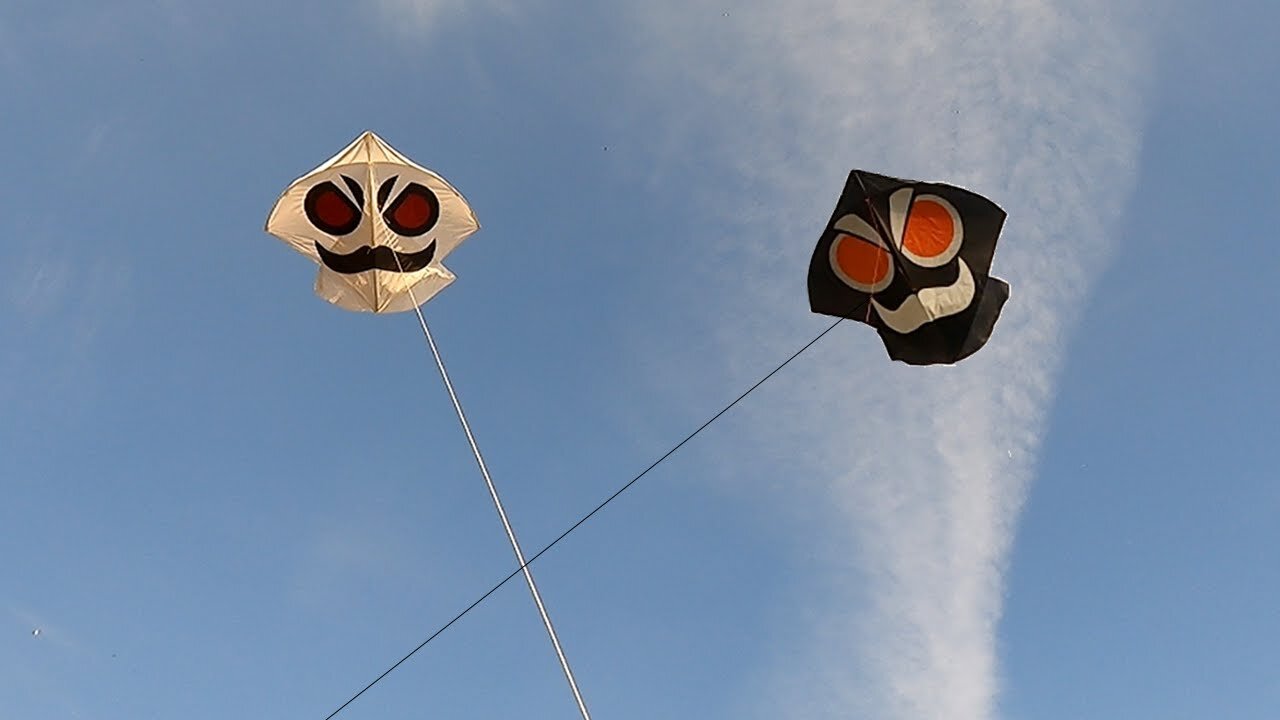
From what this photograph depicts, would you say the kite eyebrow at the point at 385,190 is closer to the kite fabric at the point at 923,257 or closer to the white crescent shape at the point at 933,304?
the kite fabric at the point at 923,257

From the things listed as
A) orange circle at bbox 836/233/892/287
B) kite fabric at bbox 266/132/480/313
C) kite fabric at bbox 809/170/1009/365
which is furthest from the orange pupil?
orange circle at bbox 836/233/892/287

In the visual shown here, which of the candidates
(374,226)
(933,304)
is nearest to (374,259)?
(374,226)

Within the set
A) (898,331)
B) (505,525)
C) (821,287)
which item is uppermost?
(821,287)

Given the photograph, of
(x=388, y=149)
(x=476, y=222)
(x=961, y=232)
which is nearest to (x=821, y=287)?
(x=961, y=232)

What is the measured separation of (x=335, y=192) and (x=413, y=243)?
112cm

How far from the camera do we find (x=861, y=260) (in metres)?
11.7

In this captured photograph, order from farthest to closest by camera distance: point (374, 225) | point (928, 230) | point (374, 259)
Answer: point (374, 259) → point (374, 225) → point (928, 230)

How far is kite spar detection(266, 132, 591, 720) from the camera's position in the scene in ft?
40.4

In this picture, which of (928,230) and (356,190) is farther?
(356,190)

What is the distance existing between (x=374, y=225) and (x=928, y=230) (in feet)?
21.6

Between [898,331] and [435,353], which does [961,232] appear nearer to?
[898,331]

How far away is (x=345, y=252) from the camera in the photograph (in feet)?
42.2

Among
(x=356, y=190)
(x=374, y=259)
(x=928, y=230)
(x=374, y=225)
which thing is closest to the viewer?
(x=928, y=230)

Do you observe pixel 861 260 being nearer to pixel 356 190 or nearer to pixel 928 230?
pixel 928 230
